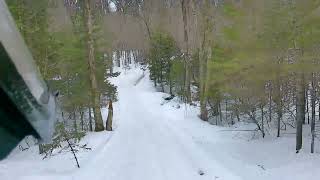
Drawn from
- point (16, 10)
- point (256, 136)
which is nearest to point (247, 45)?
point (256, 136)

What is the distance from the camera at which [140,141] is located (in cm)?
1820

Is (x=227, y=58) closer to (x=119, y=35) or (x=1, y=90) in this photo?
(x=1, y=90)

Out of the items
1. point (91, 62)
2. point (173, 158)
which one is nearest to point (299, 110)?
point (173, 158)

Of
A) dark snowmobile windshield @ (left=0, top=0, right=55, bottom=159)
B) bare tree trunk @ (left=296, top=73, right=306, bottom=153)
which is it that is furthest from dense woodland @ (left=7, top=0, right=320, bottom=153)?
dark snowmobile windshield @ (left=0, top=0, right=55, bottom=159)

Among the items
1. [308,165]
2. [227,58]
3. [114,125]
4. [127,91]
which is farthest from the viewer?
[127,91]

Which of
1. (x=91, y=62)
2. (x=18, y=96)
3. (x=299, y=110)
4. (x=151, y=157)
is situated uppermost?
(x=18, y=96)

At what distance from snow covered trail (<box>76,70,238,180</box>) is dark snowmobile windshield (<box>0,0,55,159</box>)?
10750mm

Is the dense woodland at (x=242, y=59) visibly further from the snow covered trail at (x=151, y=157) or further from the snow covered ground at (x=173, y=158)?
the snow covered trail at (x=151, y=157)

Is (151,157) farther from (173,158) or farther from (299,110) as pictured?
(299,110)

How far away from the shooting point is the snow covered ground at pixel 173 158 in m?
12.4

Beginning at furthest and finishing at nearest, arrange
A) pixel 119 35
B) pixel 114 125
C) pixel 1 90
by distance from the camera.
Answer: pixel 119 35 → pixel 114 125 → pixel 1 90

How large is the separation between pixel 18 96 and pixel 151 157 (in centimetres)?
1372

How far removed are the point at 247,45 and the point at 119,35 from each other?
59.1m

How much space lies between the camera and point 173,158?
14.5m
